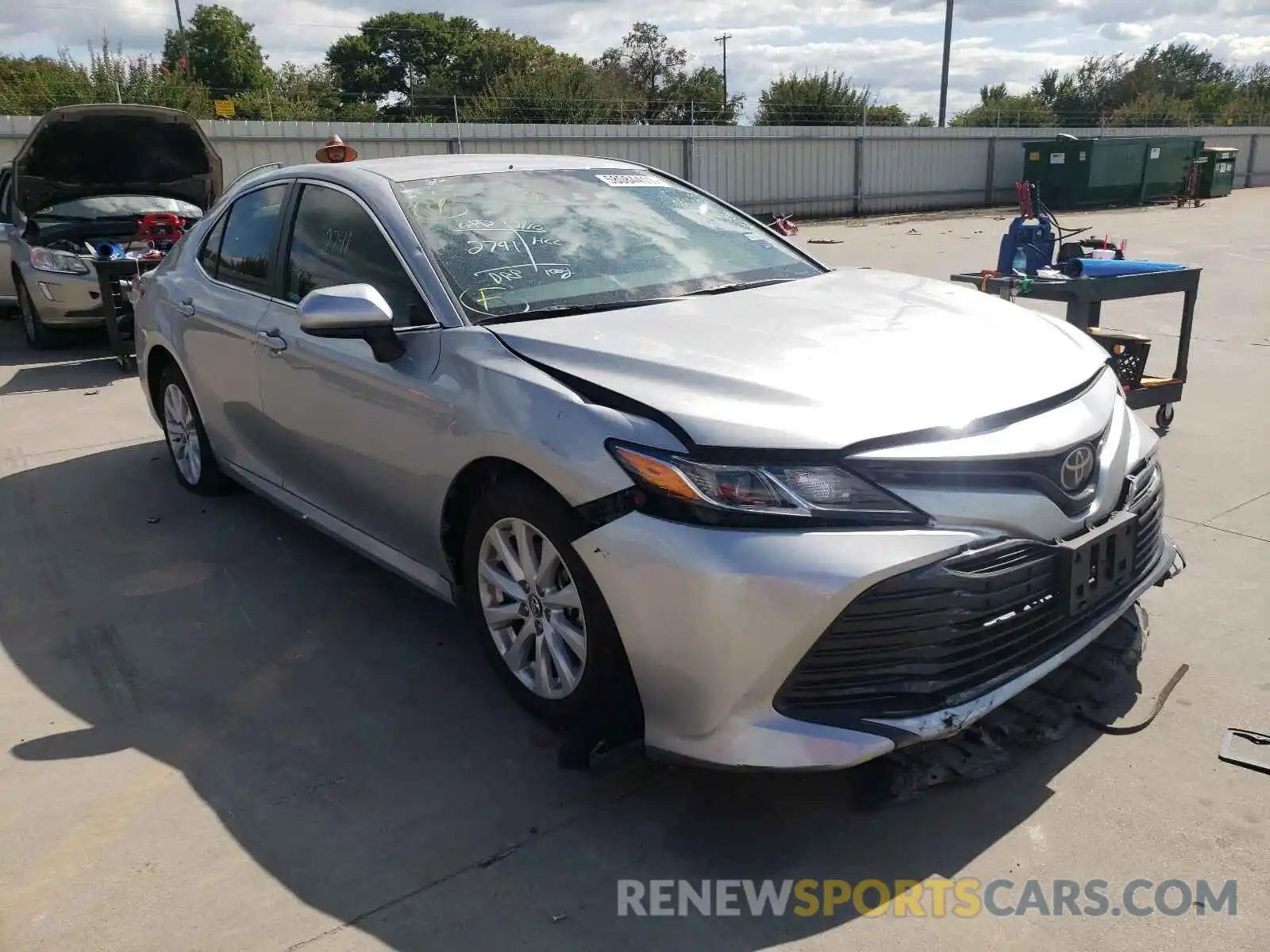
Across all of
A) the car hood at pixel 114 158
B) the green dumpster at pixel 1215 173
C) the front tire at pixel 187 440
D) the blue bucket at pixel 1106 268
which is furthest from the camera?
the green dumpster at pixel 1215 173

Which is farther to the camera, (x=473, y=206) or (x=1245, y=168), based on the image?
(x=1245, y=168)

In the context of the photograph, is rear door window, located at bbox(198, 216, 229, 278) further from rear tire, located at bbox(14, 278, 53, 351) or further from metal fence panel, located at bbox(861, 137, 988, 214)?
metal fence panel, located at bbox(861, 137, 988, 214)

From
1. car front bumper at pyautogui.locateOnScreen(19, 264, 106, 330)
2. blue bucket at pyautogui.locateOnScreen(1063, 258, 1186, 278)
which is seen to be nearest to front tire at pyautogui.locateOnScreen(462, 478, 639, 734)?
blue bucket at pyautogui.locateOnScreen(1063, 258, 1186, 278)

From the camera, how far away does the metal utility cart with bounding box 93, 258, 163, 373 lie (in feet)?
27.6

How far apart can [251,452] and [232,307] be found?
630mm

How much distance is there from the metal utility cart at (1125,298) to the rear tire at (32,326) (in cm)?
817

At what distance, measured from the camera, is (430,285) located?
3359 mm

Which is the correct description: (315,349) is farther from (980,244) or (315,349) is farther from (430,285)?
(980,244)

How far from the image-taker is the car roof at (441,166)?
390cm

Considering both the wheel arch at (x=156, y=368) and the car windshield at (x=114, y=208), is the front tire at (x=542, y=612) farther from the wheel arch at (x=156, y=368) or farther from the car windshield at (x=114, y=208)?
the car windshield at (x=114, y=208)

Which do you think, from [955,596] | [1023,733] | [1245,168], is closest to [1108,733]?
[1023,733]

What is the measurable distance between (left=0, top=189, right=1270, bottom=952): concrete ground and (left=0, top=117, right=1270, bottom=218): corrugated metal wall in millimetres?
13967

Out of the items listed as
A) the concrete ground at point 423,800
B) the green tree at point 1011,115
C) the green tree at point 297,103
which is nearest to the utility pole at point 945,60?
the green tree at point 1011,115

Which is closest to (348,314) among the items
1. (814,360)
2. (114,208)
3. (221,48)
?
(814,360)
